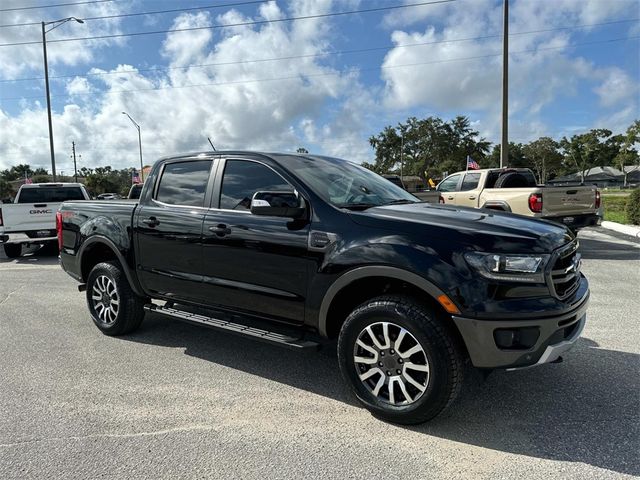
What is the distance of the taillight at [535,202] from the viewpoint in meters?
9.34

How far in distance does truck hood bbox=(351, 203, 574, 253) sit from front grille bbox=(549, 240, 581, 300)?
68 millimetres

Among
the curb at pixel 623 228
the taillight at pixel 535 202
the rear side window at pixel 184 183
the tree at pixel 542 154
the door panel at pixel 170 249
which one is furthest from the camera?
the tree at pixel 542 154

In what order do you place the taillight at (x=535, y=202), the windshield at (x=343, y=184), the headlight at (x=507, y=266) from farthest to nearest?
the taillight at (x=535, y=202), the windshield at (x=343, y=184), the headlight at (x=507, y=266)

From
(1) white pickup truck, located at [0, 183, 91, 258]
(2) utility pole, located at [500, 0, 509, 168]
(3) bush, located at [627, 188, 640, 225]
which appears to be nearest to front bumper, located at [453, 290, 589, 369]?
(1) white pickup truck, located at [0, 183, 91, 258]

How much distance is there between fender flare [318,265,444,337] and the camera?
299 centimetres

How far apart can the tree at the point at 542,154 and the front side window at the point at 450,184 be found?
7406 centimetres

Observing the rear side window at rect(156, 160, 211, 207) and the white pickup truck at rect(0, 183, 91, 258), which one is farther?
the white pickup truck at rect(0, 183, 91, 258)

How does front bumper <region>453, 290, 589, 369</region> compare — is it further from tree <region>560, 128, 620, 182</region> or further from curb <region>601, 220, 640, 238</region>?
tree <region>560, 128, 620, 182</region>

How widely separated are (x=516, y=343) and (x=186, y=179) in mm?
3195

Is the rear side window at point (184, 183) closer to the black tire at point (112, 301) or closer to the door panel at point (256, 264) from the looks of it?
the door panel at point (256, 264)

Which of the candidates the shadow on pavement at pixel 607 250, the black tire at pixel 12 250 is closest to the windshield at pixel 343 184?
the shadow on pavement at pixel 607 250

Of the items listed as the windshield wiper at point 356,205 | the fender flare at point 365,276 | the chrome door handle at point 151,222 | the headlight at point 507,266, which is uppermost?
the windshield wiper at point 356,205

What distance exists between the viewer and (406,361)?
311 cm

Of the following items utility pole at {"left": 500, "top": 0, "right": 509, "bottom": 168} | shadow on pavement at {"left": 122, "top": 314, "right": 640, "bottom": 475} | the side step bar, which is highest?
utility pole at {"left": 500, "top": 0, "right": 509, "bottom": 168}
